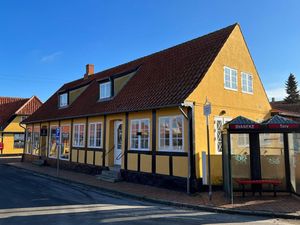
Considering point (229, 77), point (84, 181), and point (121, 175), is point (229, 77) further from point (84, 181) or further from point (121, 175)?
point (84, 181)

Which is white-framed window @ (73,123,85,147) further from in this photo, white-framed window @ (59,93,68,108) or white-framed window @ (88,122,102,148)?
white-framed window @ (59,93,68,108)

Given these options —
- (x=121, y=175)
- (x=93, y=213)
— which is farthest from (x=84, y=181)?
(x=93, y=213)

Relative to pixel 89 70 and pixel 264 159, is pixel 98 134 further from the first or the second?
pixel 89 70

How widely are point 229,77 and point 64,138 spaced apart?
12706 mm

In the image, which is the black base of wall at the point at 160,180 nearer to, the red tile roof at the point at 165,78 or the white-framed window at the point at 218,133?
the white-framed window at the point at 218,133

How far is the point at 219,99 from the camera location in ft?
45.6

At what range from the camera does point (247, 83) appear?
16.0 meters

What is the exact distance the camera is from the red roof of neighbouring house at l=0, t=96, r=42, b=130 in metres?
35.1

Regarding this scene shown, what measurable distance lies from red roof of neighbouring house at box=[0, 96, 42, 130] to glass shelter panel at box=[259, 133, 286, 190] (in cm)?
3071

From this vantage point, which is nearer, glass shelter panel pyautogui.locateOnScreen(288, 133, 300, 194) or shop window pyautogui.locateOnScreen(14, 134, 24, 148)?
glass shelter panel pyautogui.locateOnScreen(288, 133, 300, 194)

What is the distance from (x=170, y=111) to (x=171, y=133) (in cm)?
94

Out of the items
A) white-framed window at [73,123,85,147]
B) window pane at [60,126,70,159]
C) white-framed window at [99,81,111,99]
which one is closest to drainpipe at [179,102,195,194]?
white-framed window at [99,81,111,99]

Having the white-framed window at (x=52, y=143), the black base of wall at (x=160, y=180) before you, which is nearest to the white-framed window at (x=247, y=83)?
the black base of wall at (x=160, y=180)

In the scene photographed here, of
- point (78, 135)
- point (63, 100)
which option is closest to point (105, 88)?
point (78, 135)
